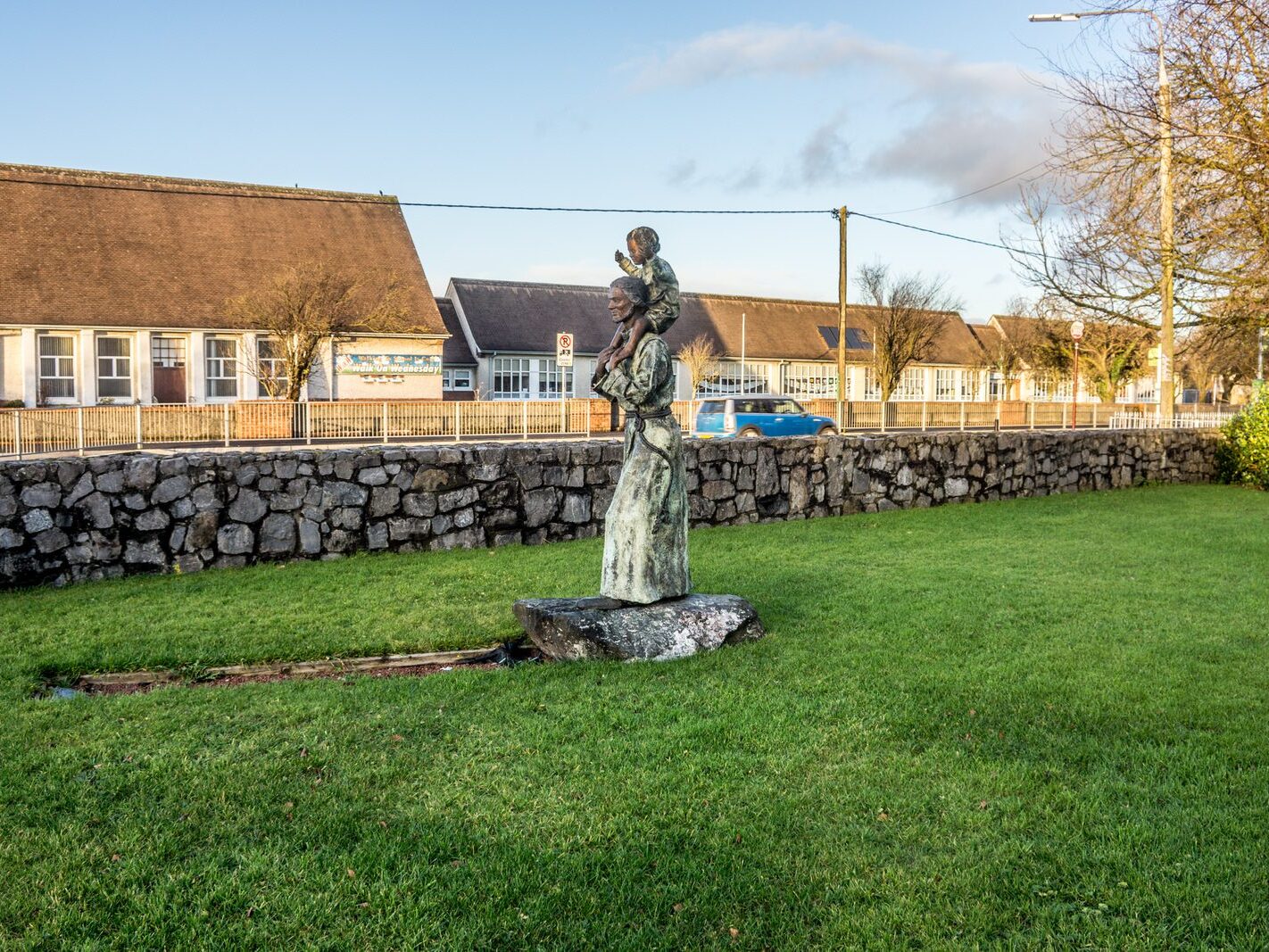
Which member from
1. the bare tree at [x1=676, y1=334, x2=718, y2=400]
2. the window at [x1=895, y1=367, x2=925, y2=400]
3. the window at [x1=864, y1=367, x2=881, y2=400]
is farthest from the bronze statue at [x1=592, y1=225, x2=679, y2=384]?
the window at [x1=895, y1=367, x2=925, y2=400]

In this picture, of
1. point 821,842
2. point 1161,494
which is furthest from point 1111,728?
point 1161,494

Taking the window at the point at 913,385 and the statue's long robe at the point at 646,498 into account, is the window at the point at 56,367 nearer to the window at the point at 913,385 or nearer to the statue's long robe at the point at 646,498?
the statue's long robe at the point at 646,498

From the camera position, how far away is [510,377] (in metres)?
43.0

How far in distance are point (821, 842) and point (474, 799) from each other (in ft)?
4.83

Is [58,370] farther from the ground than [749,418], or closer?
farther from the ground

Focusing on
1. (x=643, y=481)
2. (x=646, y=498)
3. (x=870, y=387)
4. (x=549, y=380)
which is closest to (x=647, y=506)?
(x=646, y=498)

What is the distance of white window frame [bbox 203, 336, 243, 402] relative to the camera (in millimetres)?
32656

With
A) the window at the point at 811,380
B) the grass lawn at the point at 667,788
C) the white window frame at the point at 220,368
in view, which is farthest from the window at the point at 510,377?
the grass lawn at the point at 667,788

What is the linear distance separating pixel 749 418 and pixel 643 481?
2015 centimetres

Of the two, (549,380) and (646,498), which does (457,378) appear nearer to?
(549,380)

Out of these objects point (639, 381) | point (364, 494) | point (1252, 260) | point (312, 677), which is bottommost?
point (312, 677)

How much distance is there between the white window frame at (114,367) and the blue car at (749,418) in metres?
19.3

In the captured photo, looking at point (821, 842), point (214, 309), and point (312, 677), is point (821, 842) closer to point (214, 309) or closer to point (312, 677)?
point (312, 677)

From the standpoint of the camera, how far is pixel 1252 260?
46.6 feet
